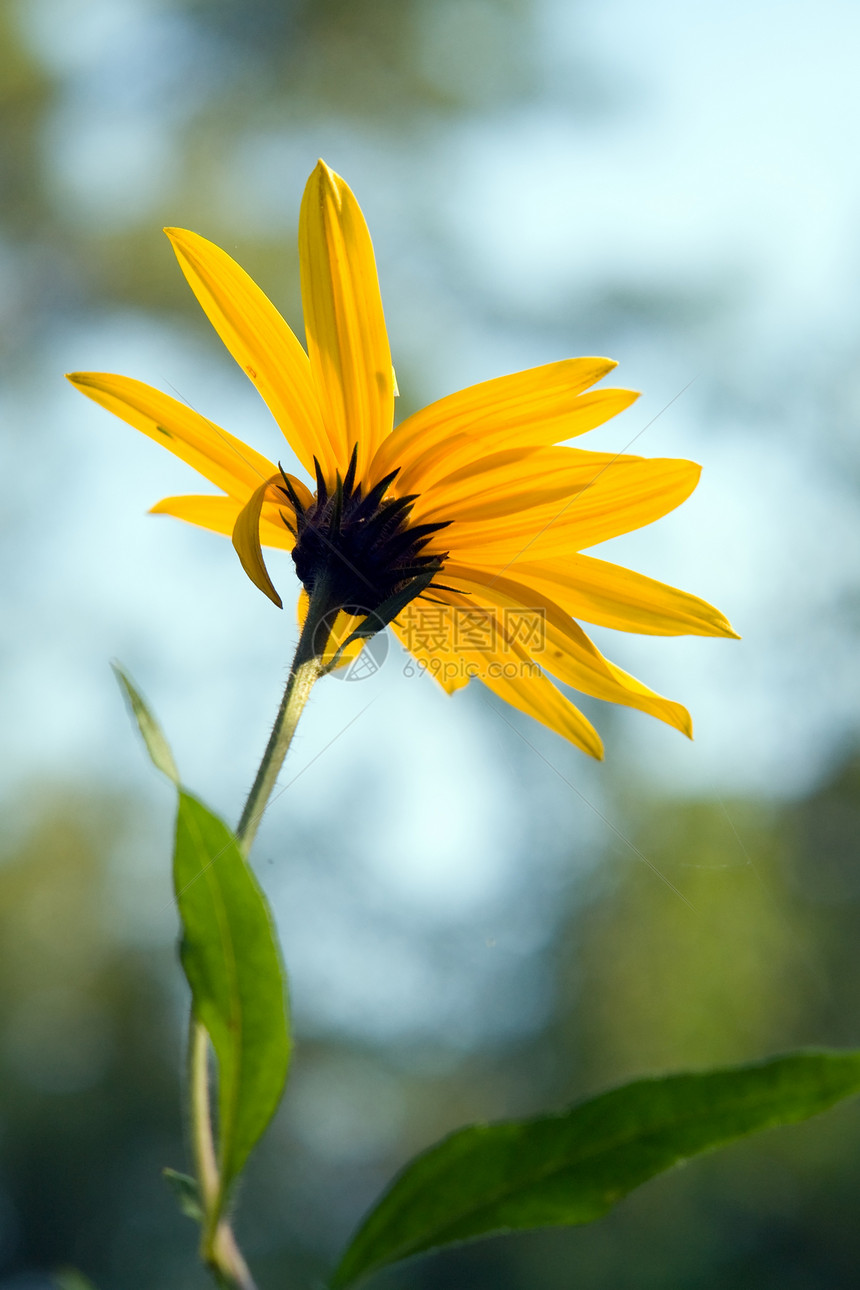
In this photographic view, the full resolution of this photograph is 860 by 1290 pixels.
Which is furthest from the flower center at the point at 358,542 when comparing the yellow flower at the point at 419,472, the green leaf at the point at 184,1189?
the green leaf at the point at 184,1189

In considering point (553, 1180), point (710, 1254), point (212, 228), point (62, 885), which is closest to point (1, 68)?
point (212, 228)

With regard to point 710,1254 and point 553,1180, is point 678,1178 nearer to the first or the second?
point 710,1254

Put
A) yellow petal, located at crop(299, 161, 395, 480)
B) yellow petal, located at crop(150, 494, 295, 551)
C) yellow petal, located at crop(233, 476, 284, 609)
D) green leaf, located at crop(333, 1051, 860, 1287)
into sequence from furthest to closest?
1. yellow petal, located at crop(150, 494, 295, 551)
2. yellow petal, located at crop(299, 161, 395, 480)
3. yellow petal, located at crop(233, 476, 284, 609)
4. green leaf, located at crop(333, 1051, 860, 1287)

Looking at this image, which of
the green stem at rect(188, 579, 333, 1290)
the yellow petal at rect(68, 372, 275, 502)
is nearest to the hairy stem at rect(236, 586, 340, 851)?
the green stem at rect(188, 579, 333, 1290)

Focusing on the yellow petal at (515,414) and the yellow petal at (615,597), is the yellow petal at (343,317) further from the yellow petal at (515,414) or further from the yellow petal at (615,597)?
the yellow petal at (615,597)

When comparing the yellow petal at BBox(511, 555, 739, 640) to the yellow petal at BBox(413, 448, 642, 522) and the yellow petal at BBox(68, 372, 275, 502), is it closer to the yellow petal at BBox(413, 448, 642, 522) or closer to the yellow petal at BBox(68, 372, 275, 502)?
the yellow petal at BBox(413, 448, 642, 522)
